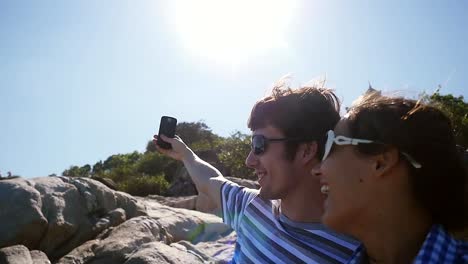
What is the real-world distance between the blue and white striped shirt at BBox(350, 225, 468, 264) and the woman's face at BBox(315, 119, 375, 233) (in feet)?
0.91

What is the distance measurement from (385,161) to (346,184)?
0.20 m

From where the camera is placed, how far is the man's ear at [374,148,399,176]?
1.77 meters

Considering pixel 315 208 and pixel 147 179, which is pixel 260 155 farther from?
pixel 147 179

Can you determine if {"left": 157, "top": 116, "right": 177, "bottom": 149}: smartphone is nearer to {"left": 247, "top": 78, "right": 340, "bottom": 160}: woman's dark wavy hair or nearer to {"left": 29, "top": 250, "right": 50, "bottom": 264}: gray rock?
{"left": 247, "top": 78, "right": 340, "bottom": 160}: woman's dark wavy hair

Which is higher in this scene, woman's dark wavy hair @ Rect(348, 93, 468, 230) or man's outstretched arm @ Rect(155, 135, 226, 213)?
woman's dark wavy hair @ Rect(348, 93, 468, 230)

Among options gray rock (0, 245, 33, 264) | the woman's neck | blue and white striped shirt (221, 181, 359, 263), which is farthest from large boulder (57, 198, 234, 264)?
the woman's neck

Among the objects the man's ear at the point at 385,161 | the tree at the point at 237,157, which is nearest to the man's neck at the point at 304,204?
the man's ear at the point at 385,161

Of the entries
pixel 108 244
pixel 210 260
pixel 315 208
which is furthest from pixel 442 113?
pixel 108 244

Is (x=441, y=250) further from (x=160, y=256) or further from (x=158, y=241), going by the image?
(x=158, y=241)

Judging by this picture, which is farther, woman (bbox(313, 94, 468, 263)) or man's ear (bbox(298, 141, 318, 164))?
man's ear (bbox(298, 141, 318, 164))

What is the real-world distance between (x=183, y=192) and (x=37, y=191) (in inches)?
329

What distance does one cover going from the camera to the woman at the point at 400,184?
1732mm

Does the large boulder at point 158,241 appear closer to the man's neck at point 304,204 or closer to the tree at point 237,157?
the man's neck at point 304,204

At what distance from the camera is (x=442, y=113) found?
1.83 m
